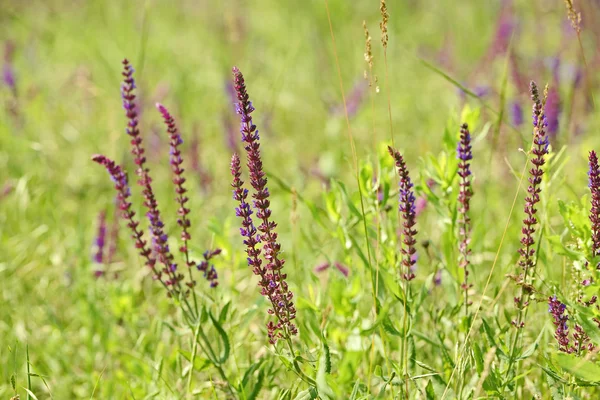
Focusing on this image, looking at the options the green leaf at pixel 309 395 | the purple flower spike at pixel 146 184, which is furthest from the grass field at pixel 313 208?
the purple flower spike at pixel 146 184

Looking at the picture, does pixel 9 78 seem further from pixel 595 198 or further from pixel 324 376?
pixel 595 198

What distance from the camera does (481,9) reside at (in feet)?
25.5

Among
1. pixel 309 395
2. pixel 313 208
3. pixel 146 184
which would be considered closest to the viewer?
pixel 309 395

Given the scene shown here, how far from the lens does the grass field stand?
2.04 m

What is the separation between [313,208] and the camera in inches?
93.0

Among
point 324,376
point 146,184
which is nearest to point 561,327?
point 324,376

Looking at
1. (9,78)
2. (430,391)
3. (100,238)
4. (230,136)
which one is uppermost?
(9,78)

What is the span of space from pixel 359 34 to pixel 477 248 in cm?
492

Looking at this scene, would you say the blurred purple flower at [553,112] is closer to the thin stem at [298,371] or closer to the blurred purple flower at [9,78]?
the thin stem at [298,371]

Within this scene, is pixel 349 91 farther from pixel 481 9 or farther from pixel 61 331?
pixel 61 331

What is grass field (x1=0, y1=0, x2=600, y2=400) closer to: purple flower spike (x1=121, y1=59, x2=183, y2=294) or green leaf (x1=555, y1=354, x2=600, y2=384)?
green leaf (x1=555, y1=354, x2=600, y2=384)

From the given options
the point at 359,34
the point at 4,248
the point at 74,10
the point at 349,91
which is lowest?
the point at 4,248

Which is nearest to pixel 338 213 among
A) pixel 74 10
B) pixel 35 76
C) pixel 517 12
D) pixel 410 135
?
pixel 410 135

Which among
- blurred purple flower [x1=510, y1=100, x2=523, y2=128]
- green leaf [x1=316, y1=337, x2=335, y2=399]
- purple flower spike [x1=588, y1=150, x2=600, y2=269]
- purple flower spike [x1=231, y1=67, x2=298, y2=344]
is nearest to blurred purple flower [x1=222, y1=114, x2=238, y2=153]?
blurred purple flower [x1=510, y1=100, x2=523, y2=128]
